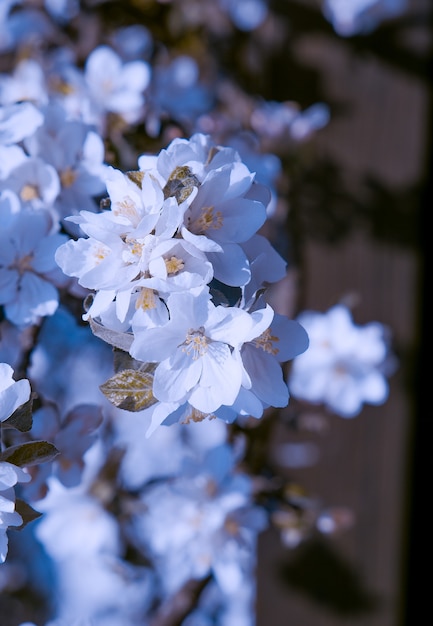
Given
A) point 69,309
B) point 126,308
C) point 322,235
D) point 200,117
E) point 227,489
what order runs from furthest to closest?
point 322,235 < point 200,117 < point 227,489 < point 69,309 < point 126,308

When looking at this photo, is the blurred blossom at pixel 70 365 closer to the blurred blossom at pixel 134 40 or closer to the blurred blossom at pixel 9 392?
the blurred blossom at pixel 9 392

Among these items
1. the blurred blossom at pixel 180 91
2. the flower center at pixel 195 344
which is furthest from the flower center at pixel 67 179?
the blurred blossom at pixel 180 91

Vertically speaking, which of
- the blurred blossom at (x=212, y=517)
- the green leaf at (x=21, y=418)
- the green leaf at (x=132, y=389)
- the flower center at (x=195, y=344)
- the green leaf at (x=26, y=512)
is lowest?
the blurred blossom at (x=212, y=517)

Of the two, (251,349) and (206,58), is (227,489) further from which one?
(206,58)

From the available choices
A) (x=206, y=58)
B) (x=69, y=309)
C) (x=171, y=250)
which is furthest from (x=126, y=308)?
(x=206, y=58)

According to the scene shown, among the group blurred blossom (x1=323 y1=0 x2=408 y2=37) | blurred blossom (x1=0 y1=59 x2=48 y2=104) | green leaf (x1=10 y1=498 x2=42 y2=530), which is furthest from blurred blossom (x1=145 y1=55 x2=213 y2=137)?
green leaf (x1=10 y1=498 x2=42 y2=530)

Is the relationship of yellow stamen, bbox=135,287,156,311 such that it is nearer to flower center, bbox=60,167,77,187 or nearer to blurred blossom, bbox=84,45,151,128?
flower center, bbox=60,167,77,187

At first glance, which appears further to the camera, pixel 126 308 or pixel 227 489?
pixel 227 489

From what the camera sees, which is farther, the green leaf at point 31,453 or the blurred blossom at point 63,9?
the blurred blossom at point 63,9
